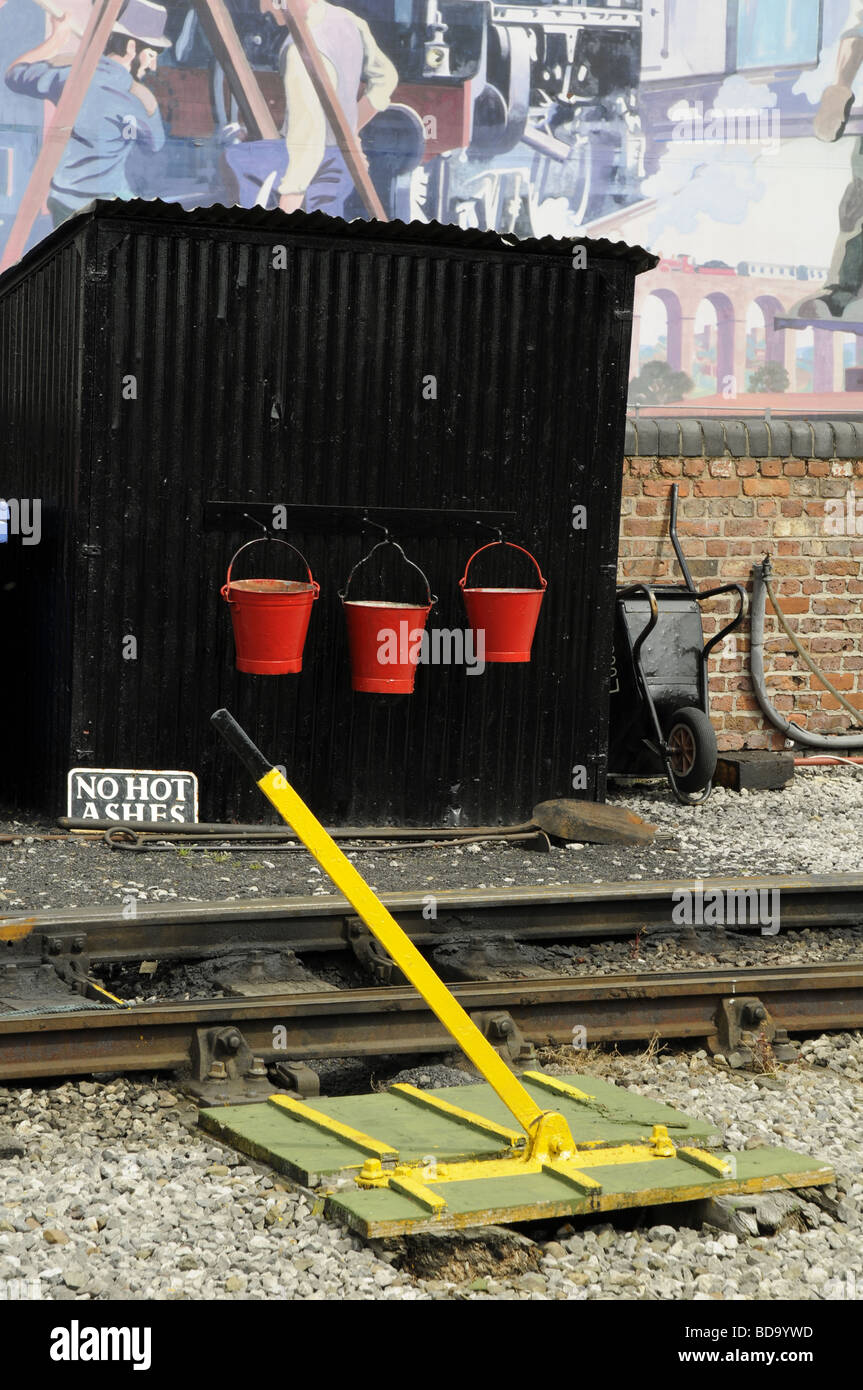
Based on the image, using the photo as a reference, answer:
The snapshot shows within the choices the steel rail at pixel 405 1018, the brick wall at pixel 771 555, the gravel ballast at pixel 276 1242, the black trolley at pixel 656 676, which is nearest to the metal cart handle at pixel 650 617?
the black trolley at pixel 656 676

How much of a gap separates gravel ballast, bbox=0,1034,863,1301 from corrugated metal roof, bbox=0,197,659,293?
5228mm

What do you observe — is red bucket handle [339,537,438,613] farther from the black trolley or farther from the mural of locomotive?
the mural of locomotive

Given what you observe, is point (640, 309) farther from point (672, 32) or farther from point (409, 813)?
point (409, 813)

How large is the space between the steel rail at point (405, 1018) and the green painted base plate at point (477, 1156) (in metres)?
0.44

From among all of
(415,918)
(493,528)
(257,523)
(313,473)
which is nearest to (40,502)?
(257,523)

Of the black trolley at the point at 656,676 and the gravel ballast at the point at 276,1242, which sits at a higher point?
the black trolley at the point at 656,676

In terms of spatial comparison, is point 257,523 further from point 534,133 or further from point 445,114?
point 534,133

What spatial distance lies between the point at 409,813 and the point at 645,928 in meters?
2.84

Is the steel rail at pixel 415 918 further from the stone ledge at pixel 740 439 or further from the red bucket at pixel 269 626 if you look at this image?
the stone ledge at pixel 740 439

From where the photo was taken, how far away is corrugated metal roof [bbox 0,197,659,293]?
319 inches

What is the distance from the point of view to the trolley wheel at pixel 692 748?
30.8 ft

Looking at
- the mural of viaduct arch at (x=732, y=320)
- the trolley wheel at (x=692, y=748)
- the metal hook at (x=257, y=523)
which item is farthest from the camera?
the mural of viaduct arch at (x=732, y=320)

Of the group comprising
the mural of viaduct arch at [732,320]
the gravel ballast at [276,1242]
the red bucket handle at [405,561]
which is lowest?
the gravel ballast at [276,1242]

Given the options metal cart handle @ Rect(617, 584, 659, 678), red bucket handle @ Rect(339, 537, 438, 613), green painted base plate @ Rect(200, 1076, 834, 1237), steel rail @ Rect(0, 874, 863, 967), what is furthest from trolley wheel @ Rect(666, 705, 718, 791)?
green painted base plate @ Rect(200, 1076, 834, 1237)
